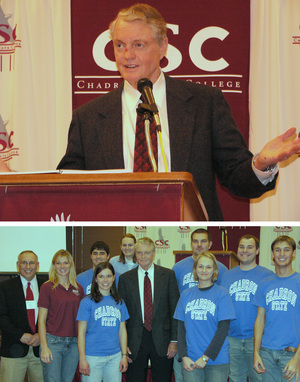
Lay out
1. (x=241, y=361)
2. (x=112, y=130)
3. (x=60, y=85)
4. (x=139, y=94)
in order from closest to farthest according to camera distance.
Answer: (x=241, y=361) < (x=112, y=130) < (x=139, y=94) < (x=60, y=85)

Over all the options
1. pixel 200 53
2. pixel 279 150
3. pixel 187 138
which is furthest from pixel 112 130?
pixel 200 53

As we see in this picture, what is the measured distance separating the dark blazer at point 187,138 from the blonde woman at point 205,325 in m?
0.92

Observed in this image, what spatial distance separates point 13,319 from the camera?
1.46 m

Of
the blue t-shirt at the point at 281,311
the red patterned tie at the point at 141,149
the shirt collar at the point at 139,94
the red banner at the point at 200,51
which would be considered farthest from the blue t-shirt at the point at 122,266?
the red banner at the point at 200,51

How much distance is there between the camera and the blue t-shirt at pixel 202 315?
1411 mm

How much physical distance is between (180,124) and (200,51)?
6.26 ft

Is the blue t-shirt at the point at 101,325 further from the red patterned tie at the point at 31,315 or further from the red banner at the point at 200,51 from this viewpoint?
the red banner at the point at 200,51

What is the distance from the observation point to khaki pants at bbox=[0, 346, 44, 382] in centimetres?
139

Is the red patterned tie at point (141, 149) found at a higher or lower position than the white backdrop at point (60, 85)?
lower

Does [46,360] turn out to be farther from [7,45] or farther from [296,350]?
[7,45]

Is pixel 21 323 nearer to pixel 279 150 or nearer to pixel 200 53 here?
pixel 279 150

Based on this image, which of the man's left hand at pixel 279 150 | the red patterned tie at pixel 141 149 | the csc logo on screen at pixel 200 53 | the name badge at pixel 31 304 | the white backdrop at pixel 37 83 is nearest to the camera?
the name badge at pixel 31 304

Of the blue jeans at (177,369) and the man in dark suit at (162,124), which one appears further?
the man in dark suit at (162,124)

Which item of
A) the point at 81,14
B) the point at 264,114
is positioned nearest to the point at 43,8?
the point at 81,14
